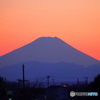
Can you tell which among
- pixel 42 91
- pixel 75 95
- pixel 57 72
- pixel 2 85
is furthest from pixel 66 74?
pixel 2 85

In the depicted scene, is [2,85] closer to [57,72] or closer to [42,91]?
[42,91]

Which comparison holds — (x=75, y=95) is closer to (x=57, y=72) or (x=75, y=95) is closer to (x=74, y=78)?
(x=74, y=78)

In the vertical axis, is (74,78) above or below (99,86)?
above

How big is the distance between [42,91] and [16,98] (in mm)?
16398

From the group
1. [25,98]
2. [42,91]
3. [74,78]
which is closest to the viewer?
[25,98]

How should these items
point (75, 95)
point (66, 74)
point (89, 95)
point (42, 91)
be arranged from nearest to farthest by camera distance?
point (89, 95) < point (75, 95) < point (42, 91) < point (66, 74)

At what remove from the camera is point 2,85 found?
40.8 m

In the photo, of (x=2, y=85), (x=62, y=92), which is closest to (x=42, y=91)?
(x=62, y=92)

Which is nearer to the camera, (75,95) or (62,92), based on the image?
(75,95)

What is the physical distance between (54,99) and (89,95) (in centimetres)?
1573

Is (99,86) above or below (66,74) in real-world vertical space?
below

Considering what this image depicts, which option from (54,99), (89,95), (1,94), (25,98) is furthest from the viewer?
(54,99)

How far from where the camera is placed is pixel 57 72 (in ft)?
654

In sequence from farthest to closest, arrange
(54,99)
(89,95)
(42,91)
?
(42,91)
(54,99)
(89,95)
